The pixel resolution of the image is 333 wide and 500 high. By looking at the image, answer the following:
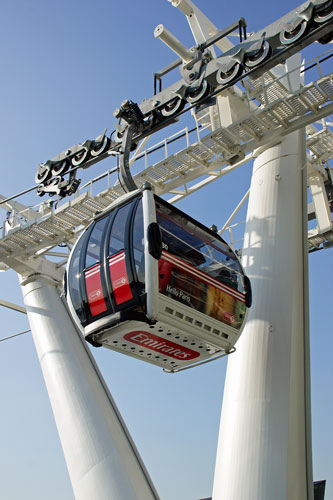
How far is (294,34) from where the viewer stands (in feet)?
34.1

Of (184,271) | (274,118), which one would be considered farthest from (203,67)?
(184,271)

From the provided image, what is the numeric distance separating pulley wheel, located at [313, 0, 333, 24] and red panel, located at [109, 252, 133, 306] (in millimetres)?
5154

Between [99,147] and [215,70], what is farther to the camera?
[99,147]

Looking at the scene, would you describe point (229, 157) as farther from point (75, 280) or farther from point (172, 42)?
point (75, 280)

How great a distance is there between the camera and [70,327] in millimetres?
17438

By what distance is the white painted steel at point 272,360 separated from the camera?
34.7 ft

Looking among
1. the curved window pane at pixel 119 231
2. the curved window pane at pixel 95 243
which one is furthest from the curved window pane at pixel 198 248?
the curved window pane at pixel 95 243

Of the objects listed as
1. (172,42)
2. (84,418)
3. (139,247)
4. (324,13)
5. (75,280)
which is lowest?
(84,418)

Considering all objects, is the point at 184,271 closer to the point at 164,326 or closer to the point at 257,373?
the point at 164,326

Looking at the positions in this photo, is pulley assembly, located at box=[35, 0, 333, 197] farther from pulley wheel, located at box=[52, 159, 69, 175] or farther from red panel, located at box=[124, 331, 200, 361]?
red panel, located at box=[124, 331, 200, 361]

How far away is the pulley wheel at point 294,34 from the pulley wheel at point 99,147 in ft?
13.4

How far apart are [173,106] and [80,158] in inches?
104

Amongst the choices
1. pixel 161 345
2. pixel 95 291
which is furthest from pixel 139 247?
pixel 161 345

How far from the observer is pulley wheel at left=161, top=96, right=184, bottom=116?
11343 millimetres
